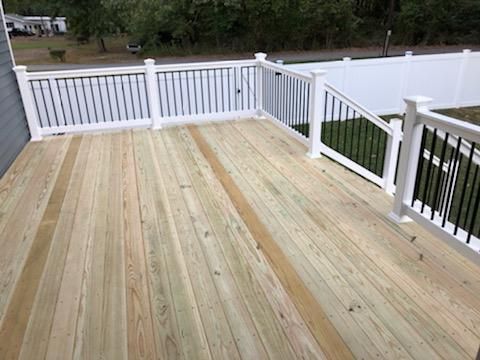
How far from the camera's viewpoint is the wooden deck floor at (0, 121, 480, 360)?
1806 mm

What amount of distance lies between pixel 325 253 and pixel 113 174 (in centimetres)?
225

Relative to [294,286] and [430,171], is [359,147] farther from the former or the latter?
[294,286]

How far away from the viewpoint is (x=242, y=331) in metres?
1.86

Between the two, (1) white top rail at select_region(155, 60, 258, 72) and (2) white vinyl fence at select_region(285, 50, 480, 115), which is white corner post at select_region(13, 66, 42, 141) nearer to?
(1) white top rail at select_region(155, 60, 258, 72)

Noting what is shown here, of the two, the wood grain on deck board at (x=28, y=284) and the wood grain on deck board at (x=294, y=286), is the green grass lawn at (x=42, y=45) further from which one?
the wood grain on deck board at (x=294, y=286)

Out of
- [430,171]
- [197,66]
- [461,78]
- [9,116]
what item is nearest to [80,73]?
[9,116]

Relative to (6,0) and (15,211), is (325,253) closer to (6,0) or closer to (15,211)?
(15,211)

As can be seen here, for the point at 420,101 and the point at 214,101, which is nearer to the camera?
the point at 420,101

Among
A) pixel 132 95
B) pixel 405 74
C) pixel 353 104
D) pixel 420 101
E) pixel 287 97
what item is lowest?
pixel 405 74

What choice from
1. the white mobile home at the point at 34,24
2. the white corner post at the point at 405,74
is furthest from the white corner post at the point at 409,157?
the white mobile home at the point at 34,24

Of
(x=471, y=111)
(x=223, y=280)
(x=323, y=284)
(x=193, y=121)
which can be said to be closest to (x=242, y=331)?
(x=223, y=280)

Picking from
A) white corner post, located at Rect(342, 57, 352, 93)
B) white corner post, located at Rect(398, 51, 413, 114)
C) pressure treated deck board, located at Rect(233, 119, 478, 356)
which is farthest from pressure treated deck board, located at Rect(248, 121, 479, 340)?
white corner post, located at Rect(398, 51, 413, 114)

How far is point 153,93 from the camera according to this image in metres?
5.11

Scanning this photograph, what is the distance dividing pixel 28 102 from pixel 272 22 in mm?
13732
